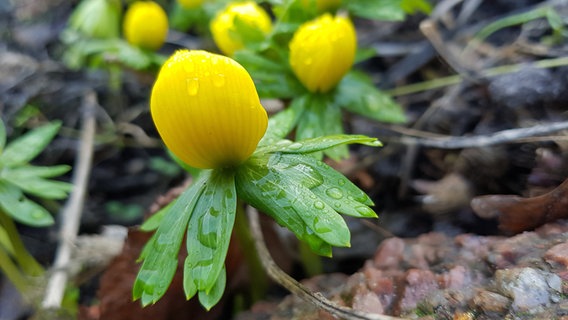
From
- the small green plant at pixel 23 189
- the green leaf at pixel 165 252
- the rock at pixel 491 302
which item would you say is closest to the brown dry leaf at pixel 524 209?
the rock at pixel 491 302

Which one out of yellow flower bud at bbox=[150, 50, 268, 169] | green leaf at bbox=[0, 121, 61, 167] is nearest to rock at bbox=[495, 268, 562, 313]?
yellow flower bud at bbox=[150, 50, 268, 169]

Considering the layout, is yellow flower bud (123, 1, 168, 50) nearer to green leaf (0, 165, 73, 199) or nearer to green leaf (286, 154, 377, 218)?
green leaf (0, 165, 73, 199)

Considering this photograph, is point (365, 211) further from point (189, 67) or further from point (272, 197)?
point (189, 67)

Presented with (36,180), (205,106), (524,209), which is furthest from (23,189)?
(524,209)

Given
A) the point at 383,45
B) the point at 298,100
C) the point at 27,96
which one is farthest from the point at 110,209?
the point at 383,45

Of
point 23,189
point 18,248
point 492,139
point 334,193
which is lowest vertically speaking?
point 18,248

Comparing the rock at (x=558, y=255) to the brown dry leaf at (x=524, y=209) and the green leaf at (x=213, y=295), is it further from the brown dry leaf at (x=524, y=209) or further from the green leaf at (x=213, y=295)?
the green leaf at (x=213, y=295)

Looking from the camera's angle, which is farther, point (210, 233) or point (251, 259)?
point (251, 259)
